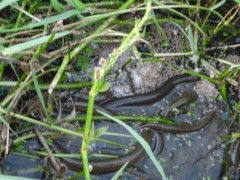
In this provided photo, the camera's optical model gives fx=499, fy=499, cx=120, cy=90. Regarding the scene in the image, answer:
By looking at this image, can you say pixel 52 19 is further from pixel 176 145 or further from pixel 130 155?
pixel 176 145

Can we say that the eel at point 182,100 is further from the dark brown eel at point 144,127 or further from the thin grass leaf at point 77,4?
the thin grass leaf at point 77,4

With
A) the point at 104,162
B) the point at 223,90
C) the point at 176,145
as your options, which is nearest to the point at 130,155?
the point at 104,162

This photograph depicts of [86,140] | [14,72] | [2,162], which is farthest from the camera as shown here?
[14,72]

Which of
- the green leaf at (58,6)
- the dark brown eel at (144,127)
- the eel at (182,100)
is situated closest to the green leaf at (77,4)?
the green leaf at (58,6)

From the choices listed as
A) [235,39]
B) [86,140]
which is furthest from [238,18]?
[86,140]

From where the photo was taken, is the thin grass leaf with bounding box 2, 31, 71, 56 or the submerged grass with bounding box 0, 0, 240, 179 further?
the submerged grass with bounding box 0, 0, 240, 179

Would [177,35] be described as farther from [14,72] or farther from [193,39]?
[14,72]

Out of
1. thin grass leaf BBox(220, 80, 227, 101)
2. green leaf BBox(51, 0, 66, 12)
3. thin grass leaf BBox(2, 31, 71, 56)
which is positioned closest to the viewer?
thin grass leaf BBox(2, 31, 71, 56)

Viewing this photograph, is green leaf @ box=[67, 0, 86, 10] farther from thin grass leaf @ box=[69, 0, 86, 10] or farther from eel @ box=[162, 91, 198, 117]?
eel @ box=[162, 91, 198, 117]

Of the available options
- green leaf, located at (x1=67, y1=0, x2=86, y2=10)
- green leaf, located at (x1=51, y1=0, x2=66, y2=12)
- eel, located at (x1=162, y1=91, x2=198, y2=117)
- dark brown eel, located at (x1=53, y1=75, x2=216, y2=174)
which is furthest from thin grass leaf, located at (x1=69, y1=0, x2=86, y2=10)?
eel, located at (x1=162, y1=91, x2=198, y2=117)
